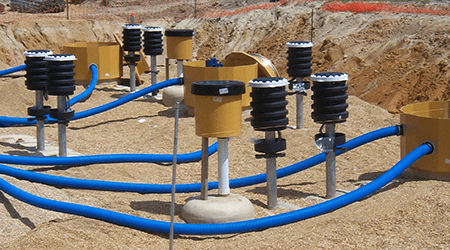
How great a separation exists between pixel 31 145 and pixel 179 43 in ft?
19.2

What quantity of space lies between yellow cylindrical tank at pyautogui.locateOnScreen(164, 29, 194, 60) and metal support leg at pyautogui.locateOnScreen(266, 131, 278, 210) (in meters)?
8.69

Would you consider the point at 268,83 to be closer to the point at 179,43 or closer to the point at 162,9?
the point at 179,43

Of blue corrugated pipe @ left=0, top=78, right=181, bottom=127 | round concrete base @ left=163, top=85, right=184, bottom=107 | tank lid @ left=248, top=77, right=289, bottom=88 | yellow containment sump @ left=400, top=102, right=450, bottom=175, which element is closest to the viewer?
tank lid @ left=248, top=77, right=289, bottom=88

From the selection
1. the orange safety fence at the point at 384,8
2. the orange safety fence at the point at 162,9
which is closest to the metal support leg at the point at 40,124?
the orange safety fence at the point at 384,8

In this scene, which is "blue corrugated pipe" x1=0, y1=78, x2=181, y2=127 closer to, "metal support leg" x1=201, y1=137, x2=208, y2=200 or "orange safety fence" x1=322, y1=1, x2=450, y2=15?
"metal support leg" x1=201, y1=137, x2=208, y2=200

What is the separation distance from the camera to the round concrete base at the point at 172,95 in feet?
46.9

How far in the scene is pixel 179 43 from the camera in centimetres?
1579

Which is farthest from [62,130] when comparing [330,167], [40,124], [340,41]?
[340,41]

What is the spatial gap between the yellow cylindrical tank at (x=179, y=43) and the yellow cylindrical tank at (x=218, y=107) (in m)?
8.81

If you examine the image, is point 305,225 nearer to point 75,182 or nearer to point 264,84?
point 264,84

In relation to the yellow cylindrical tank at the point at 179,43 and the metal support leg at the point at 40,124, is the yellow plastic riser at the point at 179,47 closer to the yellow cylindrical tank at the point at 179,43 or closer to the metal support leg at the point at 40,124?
the yellow cylindrical tank at the point at 179,43

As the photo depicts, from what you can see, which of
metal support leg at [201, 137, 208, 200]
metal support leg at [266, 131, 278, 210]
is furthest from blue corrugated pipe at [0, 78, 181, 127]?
metal support leg at [266, 131, 278, 210]

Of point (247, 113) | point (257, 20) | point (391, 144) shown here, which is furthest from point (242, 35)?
point (391, 144)

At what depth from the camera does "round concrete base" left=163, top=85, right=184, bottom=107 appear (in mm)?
14289
